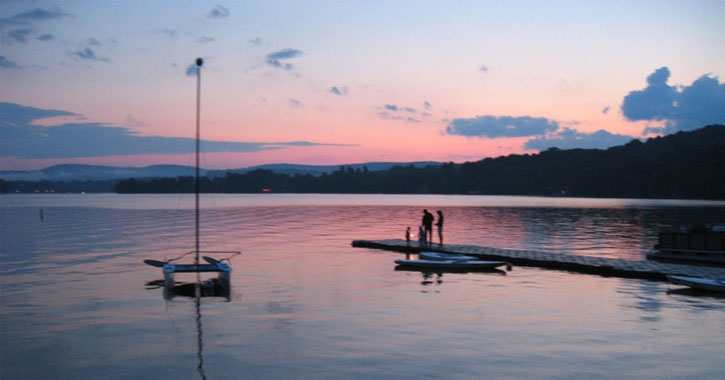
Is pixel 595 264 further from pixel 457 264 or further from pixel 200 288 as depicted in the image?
pixel 200 288

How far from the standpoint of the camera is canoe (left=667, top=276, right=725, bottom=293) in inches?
1059

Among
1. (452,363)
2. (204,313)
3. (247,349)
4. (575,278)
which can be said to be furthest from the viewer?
(575,278)

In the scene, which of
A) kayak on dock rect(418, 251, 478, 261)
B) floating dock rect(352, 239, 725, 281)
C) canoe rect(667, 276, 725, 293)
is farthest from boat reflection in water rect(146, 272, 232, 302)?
canoe rect(667, 276, 725, 293)

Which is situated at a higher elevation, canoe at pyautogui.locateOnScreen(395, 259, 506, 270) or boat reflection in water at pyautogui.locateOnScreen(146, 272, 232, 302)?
canoe at pyautogui.locateOnScreen(395, 259, 506, 270)

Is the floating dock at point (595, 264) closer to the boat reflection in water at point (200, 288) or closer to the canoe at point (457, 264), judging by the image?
the canoe at point (457, 264)

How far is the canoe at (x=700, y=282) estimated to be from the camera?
26891mm

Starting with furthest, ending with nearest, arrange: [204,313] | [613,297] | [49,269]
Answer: [49,269] < [613,297] < [204,313]

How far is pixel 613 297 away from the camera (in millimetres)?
26625

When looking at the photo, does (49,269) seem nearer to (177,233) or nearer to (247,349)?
(247,349)

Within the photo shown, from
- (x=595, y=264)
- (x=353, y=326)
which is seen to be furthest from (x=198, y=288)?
(x=595, y=264)

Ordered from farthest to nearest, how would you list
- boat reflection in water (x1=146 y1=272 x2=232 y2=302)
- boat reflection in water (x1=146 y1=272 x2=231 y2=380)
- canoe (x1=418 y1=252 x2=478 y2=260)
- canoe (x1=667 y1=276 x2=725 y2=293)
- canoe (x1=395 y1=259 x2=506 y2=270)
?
canoe (x1=418 y1=252 x2=478 y2=260)
canoe (x1=395 y1=259 x2=506 y2=270)
boat reflection in water (x1=146 y1=272 x2=232 y2=302)
boat reflection in water (x1=146 y1=272 x2=231 y2=380)
canoe (x1=667 y1=276 x2=725 y2=293)

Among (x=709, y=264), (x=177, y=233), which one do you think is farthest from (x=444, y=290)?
(x=177, y=233)

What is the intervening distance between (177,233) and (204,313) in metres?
45.0

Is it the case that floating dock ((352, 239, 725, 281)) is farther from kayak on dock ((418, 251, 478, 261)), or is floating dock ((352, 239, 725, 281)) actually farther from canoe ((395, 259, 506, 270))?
canoe ((395, 259, 506, 270))
